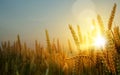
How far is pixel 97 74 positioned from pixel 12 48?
21.7 feet

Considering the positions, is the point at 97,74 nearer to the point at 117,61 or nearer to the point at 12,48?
the point at 117,61

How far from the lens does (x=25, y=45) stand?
870cm

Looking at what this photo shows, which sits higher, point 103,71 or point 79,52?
point 79,52

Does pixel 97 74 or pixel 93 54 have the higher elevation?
pixel 93 54

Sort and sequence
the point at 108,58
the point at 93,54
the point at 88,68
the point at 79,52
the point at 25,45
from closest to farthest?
the point at 108,58
the point at 79,52
the point at 93,54
the point at 88,68
the point at 25,45

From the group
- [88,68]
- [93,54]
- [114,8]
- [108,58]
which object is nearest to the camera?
[108,58]

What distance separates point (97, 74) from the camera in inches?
129

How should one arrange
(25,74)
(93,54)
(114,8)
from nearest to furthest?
(114,8), (93,54), (25,74)

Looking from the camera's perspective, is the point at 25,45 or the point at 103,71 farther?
the point at 25,45

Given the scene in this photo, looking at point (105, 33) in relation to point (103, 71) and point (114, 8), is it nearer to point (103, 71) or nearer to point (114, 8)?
point (114, 8)

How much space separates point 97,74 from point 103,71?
7.9 inches

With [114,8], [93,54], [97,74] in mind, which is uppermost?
[114,8]

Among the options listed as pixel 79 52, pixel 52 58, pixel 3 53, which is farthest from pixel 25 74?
pixel 3 53

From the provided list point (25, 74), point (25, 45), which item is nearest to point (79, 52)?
point (25, 74)
